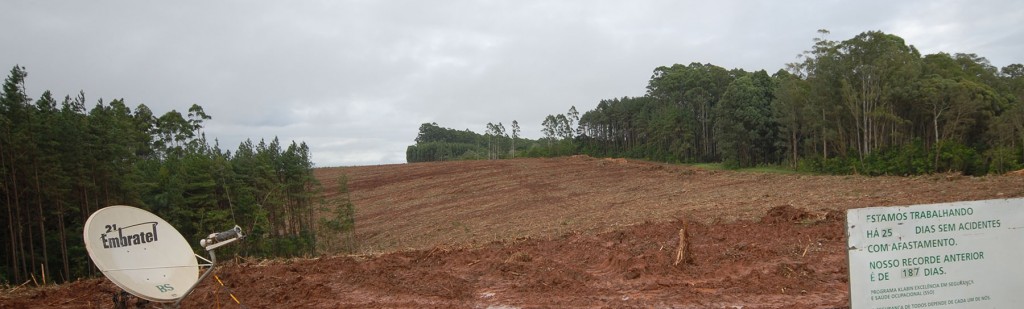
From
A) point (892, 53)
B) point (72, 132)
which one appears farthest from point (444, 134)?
point (72, 132)

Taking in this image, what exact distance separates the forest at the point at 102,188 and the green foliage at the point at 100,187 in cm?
4

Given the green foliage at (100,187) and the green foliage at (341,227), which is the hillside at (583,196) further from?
the green foliage at (100,187)

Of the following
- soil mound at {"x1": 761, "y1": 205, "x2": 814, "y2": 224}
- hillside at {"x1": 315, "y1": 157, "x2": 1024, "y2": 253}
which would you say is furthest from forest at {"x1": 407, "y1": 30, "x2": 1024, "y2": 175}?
soil mound at {"x1": 761, "y1": 205, "x2": 814, "y2": 224}

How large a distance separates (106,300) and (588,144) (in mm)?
80578

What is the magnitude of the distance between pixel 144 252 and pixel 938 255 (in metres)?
7.46

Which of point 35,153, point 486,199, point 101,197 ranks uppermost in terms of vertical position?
point 35,153

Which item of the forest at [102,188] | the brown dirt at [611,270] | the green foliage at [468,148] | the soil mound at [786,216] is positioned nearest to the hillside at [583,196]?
the brown dirt at [611,270]

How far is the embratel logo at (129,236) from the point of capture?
600cm

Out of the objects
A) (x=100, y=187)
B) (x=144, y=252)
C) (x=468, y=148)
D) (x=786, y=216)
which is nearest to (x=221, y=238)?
(x=144, y=252)

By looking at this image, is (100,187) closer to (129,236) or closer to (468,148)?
(129,236)

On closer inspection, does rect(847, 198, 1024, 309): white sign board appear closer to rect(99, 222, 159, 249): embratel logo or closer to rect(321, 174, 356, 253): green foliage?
rect(99, 222, 159, 249): embratel logo

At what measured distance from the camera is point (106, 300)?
7082mm

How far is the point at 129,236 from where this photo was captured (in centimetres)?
624

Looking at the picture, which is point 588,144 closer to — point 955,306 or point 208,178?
point 208,178
